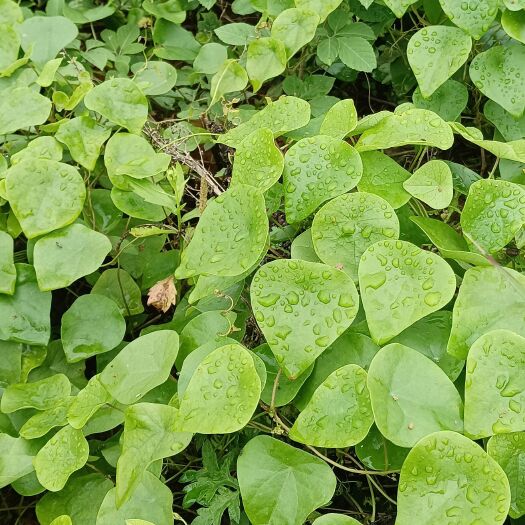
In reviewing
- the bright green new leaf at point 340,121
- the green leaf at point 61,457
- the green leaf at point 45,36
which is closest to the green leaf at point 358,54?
the bright green new leaf at point 340,121

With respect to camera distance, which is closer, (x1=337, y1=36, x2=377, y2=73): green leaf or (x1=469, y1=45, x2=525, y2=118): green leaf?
(x1=469, y1=45, x2=525, y2=118): green leaf

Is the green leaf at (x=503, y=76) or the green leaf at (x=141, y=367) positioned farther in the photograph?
the green leaf at (x=503, y=76)

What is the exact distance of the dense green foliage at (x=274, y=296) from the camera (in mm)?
727

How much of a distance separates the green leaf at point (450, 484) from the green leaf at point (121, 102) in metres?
0.74

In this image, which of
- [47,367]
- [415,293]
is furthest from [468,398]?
[47,367]

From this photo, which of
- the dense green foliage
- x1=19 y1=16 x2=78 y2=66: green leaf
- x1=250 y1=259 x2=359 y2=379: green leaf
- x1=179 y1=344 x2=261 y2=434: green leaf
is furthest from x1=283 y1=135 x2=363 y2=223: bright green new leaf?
x1=19 y1=16 x2=78 y2=66: green leaf

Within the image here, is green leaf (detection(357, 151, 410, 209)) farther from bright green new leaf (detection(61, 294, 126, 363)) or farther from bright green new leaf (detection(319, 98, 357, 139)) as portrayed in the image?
bright green new leaf (detection(61, 294, 126, 363))

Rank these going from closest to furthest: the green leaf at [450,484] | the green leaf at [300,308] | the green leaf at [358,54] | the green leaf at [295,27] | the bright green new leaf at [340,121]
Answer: the green leaf at [450,484] → the green leaf at [300,308] → the bright green new leaf at [340,121] → the green leaf at [295,27] → the green leaf at [358,54]

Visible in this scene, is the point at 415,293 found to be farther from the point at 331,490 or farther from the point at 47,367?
the point at 47,367

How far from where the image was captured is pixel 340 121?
98 cm

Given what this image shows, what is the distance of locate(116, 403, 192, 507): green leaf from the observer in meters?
0.75

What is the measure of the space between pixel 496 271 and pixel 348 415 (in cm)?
26

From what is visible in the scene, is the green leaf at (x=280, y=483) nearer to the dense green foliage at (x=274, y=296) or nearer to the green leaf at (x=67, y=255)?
the dense green foliage at (x=274, y=296)

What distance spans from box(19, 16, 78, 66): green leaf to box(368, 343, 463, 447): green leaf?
0.95 metres
